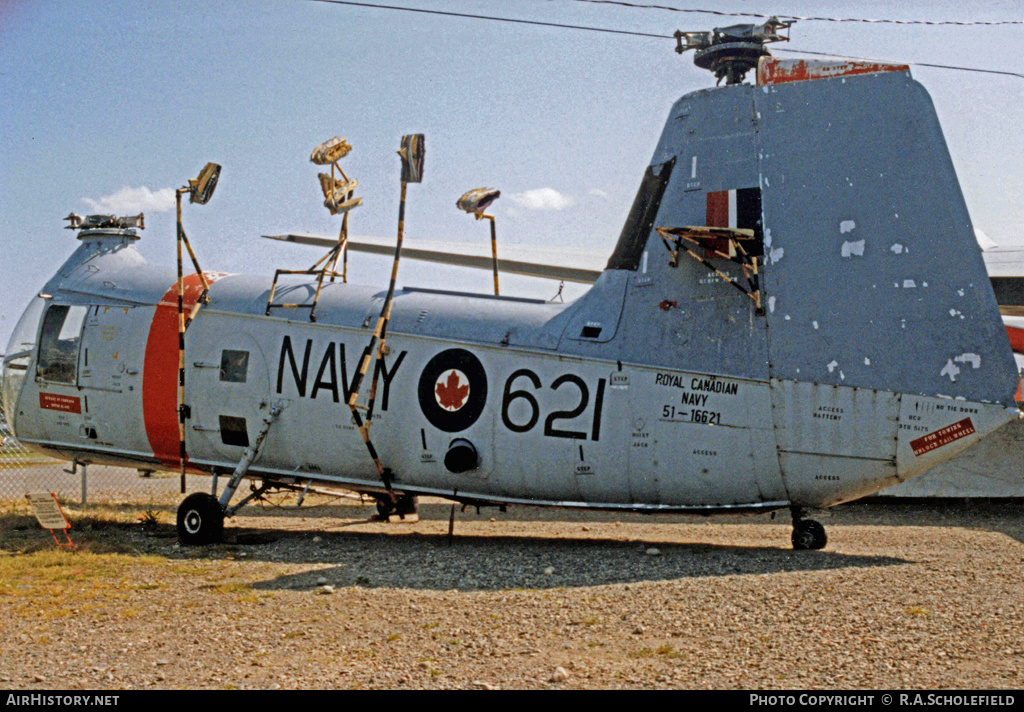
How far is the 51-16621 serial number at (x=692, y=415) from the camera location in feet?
37.0

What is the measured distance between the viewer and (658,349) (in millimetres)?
11734

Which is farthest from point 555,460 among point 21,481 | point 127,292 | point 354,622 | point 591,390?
point 21,481

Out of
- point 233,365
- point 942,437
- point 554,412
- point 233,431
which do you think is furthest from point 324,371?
point 942,437

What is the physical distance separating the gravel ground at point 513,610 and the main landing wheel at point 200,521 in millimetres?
221

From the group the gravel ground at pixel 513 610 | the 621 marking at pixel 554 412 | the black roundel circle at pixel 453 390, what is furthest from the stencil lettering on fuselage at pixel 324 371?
the gravel ground at pixel 513 610

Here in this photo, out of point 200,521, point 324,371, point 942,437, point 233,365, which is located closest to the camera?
point 942,437

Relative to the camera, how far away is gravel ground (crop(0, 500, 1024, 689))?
662 centimetres

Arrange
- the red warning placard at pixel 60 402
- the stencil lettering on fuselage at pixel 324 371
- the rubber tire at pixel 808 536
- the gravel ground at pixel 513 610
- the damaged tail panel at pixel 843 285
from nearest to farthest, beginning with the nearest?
the gravel ground at pixel 513 610 < the damaged tail panel at pixel 843 285 < the rubber tire at pixel 808 536 < the stencil lettering on fuselage at pixel 324 371 < the red warning placard at pixel 60 402

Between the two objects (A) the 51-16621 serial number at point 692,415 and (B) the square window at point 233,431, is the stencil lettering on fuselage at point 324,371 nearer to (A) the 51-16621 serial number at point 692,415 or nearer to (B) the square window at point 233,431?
(B) the square window at point 233,431

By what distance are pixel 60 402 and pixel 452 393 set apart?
669 centimetres

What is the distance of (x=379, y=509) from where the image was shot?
53.2ft

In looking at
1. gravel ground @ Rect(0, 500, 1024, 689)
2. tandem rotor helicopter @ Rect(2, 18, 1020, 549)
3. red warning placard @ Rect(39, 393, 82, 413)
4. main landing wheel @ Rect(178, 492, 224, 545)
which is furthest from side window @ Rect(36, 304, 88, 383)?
main landing wheel @ Rect(178, 492, 224, 545)

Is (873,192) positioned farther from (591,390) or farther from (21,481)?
(21,481)

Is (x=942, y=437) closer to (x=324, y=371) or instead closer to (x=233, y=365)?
(x=324, y=371)
